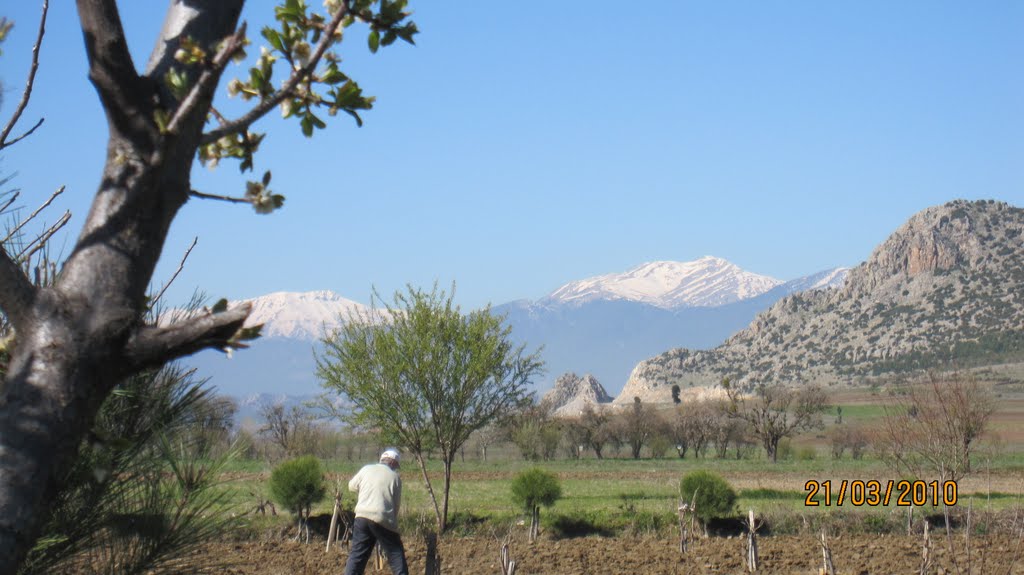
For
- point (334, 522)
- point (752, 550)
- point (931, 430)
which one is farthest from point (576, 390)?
point (752, 550)

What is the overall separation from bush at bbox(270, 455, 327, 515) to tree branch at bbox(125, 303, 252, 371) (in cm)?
2025

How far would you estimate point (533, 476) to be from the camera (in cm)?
2247

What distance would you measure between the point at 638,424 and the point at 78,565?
222 feet

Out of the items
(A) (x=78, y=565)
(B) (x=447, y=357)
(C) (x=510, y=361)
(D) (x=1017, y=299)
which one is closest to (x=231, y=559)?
(B) (x=447, y=357)

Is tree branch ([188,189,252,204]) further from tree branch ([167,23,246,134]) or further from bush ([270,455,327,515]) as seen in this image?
bush ([270,455,327,515])

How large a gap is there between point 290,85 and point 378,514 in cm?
1001

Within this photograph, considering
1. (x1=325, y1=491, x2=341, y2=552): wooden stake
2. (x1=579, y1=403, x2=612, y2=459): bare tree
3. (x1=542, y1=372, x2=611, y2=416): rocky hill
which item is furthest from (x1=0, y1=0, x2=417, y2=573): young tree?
(x1=542, y1=372, x2=611, y2=416): rocky hill

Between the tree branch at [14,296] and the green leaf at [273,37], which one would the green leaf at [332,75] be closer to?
the green leaf at [273,37]

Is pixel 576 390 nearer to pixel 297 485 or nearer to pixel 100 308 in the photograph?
pixel 297 485

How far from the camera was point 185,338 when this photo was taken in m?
1.57

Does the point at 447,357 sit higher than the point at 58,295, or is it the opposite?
the point at 447,357

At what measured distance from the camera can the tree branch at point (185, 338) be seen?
1.56 m

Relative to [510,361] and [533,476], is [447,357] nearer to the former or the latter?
[510,361]

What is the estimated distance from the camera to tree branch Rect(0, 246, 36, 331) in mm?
1568
